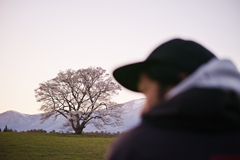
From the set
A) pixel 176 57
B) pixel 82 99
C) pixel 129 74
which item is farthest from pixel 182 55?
pixel 82 99

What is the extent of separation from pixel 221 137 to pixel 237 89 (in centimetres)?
25

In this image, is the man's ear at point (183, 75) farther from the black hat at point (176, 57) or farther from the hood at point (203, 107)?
the hood at point (203, 107)

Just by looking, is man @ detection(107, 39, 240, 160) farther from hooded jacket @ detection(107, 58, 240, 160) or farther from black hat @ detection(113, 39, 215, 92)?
black hat @ detection(113, 39, 215, 92)

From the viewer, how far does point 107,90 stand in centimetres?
2984

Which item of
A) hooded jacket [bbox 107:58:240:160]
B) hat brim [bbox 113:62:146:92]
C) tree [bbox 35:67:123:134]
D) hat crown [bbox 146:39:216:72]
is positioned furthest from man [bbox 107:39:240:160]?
tree [bbox 35:67:123:134]

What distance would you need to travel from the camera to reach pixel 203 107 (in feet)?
2.64

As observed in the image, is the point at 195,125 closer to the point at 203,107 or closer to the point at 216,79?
the point at 203,107

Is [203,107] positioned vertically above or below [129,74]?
below

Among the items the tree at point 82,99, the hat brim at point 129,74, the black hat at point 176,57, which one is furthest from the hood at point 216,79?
the tree at point 82,99

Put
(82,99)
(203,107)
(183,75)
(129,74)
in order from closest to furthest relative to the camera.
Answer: (203,107) < (183,75) < (129,74) < (82,99)

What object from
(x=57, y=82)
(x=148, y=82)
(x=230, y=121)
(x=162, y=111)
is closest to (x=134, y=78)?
(x=148, y=82)

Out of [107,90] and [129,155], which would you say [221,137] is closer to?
[129,155]

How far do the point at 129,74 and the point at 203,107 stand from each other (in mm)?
938

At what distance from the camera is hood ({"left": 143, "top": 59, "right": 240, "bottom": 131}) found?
0.81 metres
